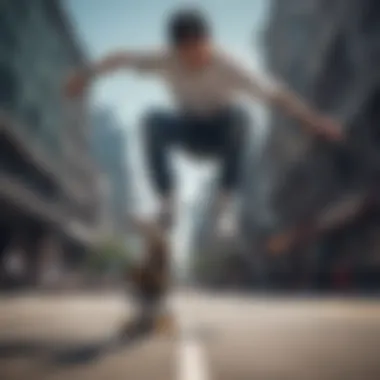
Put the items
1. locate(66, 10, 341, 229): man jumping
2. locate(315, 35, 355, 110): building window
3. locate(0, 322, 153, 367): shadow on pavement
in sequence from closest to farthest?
1. locate(0, 322, 153, 367): shadow on pavement
2. locate(66, 10, 341, 229): man jumping
3. locate(315, 35, 355, 110): building window

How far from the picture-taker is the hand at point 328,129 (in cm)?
217

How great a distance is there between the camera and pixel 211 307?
2.33 m

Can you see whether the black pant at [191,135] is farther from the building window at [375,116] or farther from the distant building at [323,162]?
the building window at [375,116]

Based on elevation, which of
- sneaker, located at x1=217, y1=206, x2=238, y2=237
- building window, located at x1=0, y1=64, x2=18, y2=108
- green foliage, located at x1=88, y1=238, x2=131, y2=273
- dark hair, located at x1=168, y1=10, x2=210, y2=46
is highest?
building window, located at x1=0, y1=64, x2=18, y2=108

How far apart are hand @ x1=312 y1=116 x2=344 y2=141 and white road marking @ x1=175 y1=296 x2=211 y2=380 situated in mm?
863

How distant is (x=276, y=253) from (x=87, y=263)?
0.70m

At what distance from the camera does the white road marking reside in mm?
1852

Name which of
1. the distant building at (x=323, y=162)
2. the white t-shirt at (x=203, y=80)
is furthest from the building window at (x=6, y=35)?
the distant building at (x=323, y=162)

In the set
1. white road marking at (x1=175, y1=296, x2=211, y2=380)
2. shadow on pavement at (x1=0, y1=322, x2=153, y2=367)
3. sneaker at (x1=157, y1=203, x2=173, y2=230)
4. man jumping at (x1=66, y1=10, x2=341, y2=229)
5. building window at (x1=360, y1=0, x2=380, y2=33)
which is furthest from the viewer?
building window at (x1=360, y1=0, x2=380, y2=33)

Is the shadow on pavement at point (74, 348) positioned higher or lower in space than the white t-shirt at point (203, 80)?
lower

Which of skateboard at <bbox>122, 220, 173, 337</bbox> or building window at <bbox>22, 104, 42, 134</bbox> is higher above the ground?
building window at <bbox>22, 104, 42, 134</bbox>

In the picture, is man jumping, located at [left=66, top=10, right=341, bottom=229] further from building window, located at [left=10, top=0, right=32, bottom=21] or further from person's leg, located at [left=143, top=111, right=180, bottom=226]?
building window, located at [left=10, top=0, right=32, bottom=21]

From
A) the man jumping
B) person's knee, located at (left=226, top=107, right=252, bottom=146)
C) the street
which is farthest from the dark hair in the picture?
the street

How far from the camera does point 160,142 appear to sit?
2.13 meters
